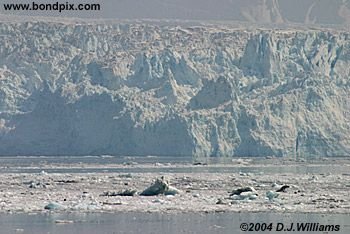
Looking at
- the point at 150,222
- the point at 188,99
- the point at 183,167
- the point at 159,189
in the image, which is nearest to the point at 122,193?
the point at 159,189

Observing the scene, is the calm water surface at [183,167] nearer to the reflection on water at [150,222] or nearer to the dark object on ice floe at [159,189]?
the dark object on ice floe at [159,189]

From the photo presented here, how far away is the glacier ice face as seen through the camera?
85.6 m

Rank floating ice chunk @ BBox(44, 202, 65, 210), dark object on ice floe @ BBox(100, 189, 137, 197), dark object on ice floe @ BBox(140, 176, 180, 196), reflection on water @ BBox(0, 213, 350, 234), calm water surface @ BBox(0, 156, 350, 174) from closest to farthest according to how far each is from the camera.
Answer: reflection on water @ BBox(0, 213, 350, 234) < floating ice chunk @ BBox(44, 202, 65, 210) < dark object on ice floe @ BBox(140, 176, 180, 196) < dark object on ice floe @ BBox(100, 189, 137, 197) < calm water surface @ BBox(0, 156, 350, 174)

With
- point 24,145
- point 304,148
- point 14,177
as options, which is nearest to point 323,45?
point 304,148

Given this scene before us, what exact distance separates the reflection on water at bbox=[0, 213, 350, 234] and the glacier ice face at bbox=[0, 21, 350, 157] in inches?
2359

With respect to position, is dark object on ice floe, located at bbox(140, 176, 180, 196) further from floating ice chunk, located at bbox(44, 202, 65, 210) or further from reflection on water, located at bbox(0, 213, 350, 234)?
reflection on water, located at bbox(0, 213, 350, 234)

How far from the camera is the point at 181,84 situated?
4028 inches

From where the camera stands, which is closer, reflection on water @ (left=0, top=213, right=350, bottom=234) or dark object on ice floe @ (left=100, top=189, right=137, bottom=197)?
reflection on water @ (left=0, top=213, right=350, bottom=234)

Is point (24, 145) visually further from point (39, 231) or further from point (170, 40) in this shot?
point (39, 231)

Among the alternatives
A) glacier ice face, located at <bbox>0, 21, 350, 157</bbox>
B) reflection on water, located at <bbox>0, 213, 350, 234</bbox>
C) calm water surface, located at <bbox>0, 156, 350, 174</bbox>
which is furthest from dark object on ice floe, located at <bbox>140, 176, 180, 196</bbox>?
glacier ice face, located at <bbox>0, 21, 350, 157</bbox>

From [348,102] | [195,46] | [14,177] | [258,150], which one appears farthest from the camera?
[195,46]

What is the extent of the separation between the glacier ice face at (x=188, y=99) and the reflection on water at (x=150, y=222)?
59.9 metres

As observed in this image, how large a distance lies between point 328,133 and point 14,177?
4884 cm

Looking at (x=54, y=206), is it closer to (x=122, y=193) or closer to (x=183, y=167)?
(x=122, y=193)
